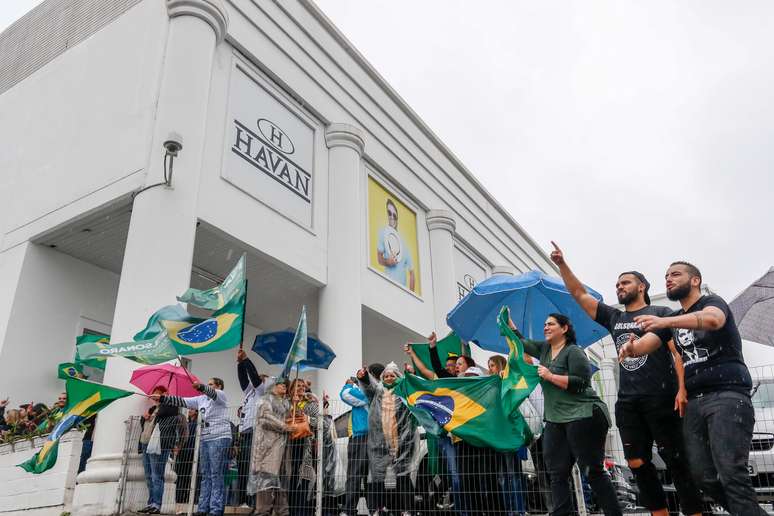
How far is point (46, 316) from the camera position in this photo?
1309 cm

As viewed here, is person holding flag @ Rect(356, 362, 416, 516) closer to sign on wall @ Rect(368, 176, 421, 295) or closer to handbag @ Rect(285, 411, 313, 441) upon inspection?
handbag @ Rect(285, 411, 313, 441)

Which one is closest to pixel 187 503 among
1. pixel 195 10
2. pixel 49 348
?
pixel 49 348

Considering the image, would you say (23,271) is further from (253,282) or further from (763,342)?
(763,342)

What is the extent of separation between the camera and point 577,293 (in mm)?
5148

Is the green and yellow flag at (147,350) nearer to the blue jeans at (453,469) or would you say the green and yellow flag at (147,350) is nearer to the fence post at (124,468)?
the fence post at (124,468)

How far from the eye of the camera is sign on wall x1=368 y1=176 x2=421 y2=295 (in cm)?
1820

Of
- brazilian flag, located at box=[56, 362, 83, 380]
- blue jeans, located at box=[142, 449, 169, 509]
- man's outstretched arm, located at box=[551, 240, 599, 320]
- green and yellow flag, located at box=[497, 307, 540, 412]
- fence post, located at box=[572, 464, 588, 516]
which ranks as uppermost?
brazilian flag, located at box=[56, 362, 83, 380]

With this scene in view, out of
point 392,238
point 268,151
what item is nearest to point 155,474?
point 268,151

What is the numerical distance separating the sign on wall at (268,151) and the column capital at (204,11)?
4.16 feet

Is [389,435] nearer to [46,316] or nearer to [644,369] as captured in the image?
[644,369]

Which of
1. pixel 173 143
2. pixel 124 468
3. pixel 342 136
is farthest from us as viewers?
pixel 342 136

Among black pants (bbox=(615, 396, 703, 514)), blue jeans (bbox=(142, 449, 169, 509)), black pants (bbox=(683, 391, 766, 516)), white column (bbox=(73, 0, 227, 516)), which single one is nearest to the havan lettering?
white column (bbox=(73, 0, 227, 516))

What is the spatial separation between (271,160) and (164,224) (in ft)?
14.2

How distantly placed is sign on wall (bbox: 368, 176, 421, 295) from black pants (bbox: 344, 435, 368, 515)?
10.5 m
